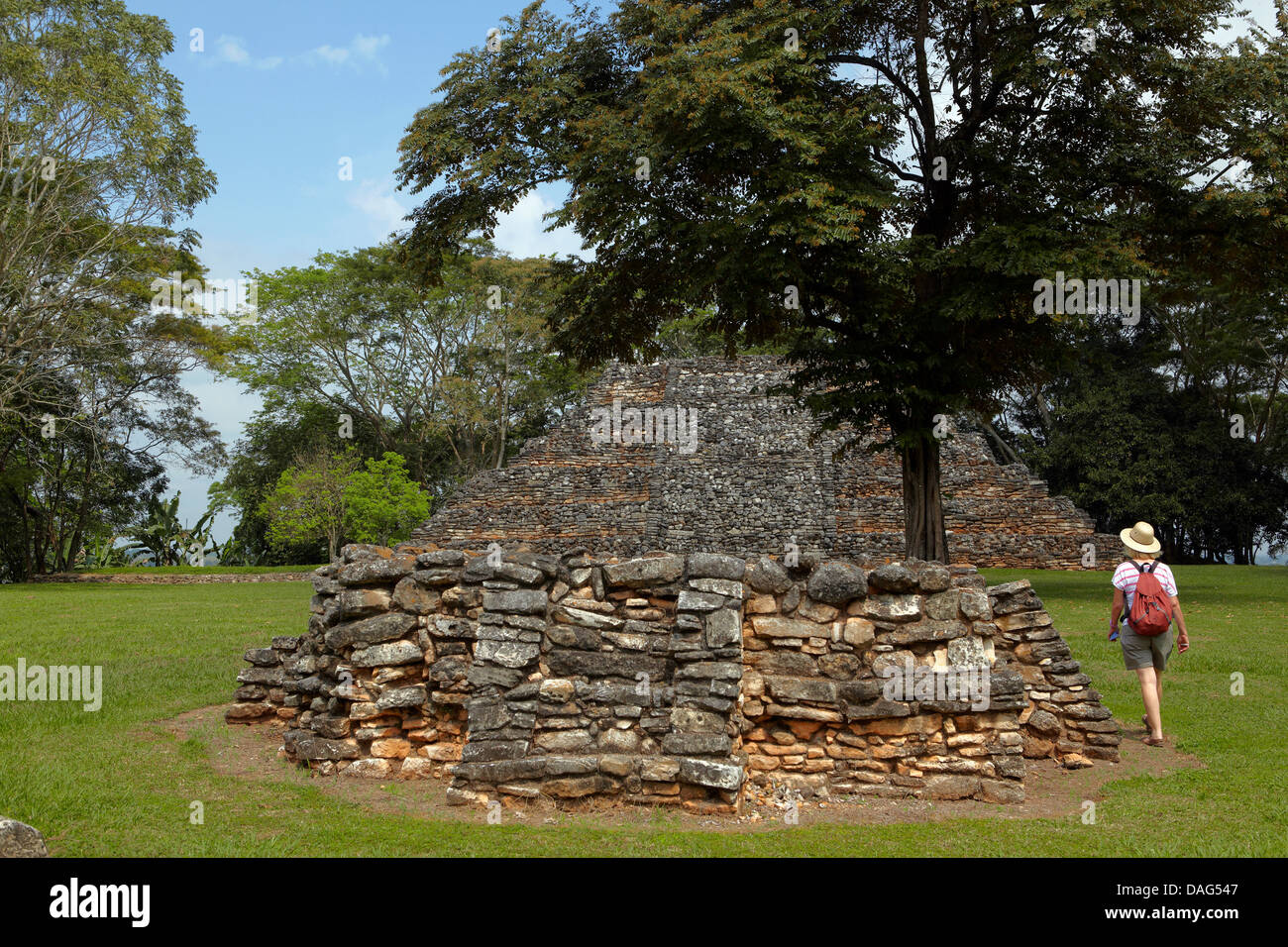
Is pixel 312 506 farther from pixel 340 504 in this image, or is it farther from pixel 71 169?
pixel 71 169

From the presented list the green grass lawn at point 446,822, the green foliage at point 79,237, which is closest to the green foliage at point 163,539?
the green foliage at point 79,237

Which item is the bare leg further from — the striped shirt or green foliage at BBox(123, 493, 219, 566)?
green foliage at BBox(123, 493, 219, 566)

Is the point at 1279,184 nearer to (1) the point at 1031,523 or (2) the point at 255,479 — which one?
(1) the point at 1031,523

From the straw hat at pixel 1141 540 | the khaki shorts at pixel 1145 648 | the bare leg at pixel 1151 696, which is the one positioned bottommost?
the bare leg at pixel 1151 696

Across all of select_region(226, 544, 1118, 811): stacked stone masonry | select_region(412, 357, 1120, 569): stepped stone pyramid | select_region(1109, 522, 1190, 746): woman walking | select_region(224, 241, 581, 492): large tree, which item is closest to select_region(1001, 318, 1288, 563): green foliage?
select_region(412, 357, 1120, 569): stepped stone pyramid

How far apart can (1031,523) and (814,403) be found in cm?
1665

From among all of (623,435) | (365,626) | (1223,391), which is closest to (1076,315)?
(365,626)

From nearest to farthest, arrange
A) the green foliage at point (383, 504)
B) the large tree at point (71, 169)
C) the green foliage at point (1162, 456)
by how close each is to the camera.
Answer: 1. the large tree at point (71, 169)
2. the green foliage at point (383, 504)
3. the green foliage at point (1162, 456)

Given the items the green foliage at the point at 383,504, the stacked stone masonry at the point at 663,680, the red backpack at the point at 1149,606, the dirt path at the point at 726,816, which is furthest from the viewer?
the green foliage at the point at 383,504

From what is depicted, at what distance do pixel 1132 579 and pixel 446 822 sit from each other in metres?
5.90

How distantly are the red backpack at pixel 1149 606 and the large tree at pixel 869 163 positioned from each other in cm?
463

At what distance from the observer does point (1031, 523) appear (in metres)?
27.2

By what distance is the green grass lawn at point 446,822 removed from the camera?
17.6ft

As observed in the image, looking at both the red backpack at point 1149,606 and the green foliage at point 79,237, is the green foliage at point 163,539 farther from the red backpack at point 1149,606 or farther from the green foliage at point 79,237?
the red backpack at point 1149,606
